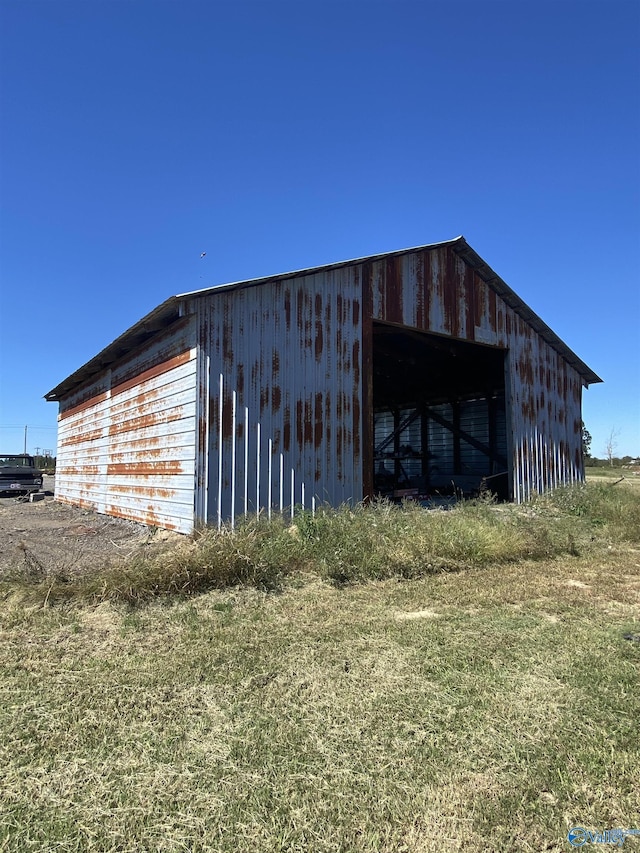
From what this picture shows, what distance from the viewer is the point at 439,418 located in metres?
21.0

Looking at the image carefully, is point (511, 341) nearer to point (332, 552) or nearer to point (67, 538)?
point (332, 552)

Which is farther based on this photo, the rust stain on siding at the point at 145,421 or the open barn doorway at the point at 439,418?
the open barn doorway at the point at 439,418

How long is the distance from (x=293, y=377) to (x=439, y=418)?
40.4 feet

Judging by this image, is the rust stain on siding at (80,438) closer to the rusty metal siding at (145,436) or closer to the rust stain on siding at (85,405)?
the rusty metal siding at (145,436)

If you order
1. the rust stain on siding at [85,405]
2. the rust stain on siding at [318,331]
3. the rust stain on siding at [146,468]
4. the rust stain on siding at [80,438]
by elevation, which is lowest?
the rust stain on siding at [146,468]

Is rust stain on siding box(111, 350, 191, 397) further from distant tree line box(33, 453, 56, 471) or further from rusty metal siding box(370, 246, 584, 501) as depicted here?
distant tree line box(33, 453, 56, 471)

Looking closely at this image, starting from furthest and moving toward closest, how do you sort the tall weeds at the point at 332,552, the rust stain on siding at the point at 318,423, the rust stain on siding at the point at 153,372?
the rust stain on siding at the point at 318,423 → the rust stain on siding at the point at 153,372 → the tall weeds at the point at 332,552

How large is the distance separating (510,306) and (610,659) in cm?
1235

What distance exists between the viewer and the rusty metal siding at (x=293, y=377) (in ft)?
29.4

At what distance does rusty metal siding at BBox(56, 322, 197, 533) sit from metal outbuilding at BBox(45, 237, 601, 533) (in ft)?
0.16

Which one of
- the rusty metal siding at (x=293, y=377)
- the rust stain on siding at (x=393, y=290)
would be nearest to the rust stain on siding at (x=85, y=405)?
the rusty metal siding at (x=293, y=377)

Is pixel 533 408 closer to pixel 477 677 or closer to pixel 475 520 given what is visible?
pixel 475 520

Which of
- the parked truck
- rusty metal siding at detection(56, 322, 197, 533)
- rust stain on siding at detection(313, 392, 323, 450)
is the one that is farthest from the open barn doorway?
the parked truck

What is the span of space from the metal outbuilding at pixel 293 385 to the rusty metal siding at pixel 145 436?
0.16 feet
